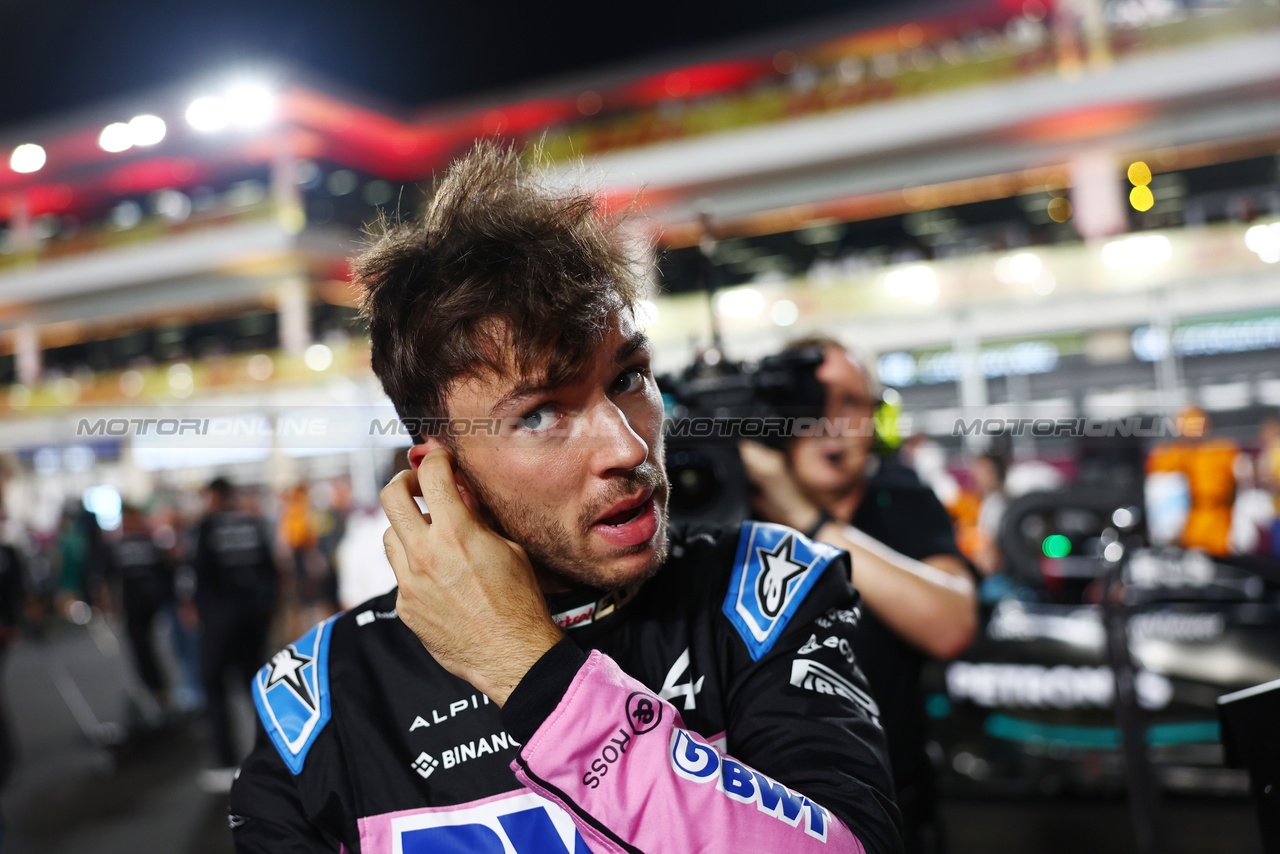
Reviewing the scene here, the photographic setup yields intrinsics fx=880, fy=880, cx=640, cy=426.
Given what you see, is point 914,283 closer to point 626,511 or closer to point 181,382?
point 626,511

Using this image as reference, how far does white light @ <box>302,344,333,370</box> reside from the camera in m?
13.4

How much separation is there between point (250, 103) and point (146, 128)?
2.93 meters

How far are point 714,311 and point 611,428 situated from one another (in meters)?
0.85

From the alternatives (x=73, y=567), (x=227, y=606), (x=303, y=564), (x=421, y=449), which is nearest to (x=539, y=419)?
(x=421, y=449)

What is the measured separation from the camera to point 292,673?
98cm

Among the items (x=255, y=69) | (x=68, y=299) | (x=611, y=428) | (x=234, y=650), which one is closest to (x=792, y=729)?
(x=611, y=428)

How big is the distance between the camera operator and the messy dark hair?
2.30ft

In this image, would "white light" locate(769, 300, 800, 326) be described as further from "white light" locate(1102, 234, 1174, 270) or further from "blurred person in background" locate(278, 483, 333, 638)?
"blurred person in background" locate(278, 483, 333, 638)

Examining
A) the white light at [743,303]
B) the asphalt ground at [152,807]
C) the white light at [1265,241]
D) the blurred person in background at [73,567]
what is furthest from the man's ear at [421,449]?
the white light at [743,303]

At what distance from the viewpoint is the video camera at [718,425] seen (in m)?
1.52

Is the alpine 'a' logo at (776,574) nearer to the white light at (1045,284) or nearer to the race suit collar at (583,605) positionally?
the race suit collar at (583,605)

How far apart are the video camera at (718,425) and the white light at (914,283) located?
941 centimetres

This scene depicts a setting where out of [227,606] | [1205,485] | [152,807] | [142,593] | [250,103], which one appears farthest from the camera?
[250,103]

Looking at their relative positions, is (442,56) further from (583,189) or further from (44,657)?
(583,189)
